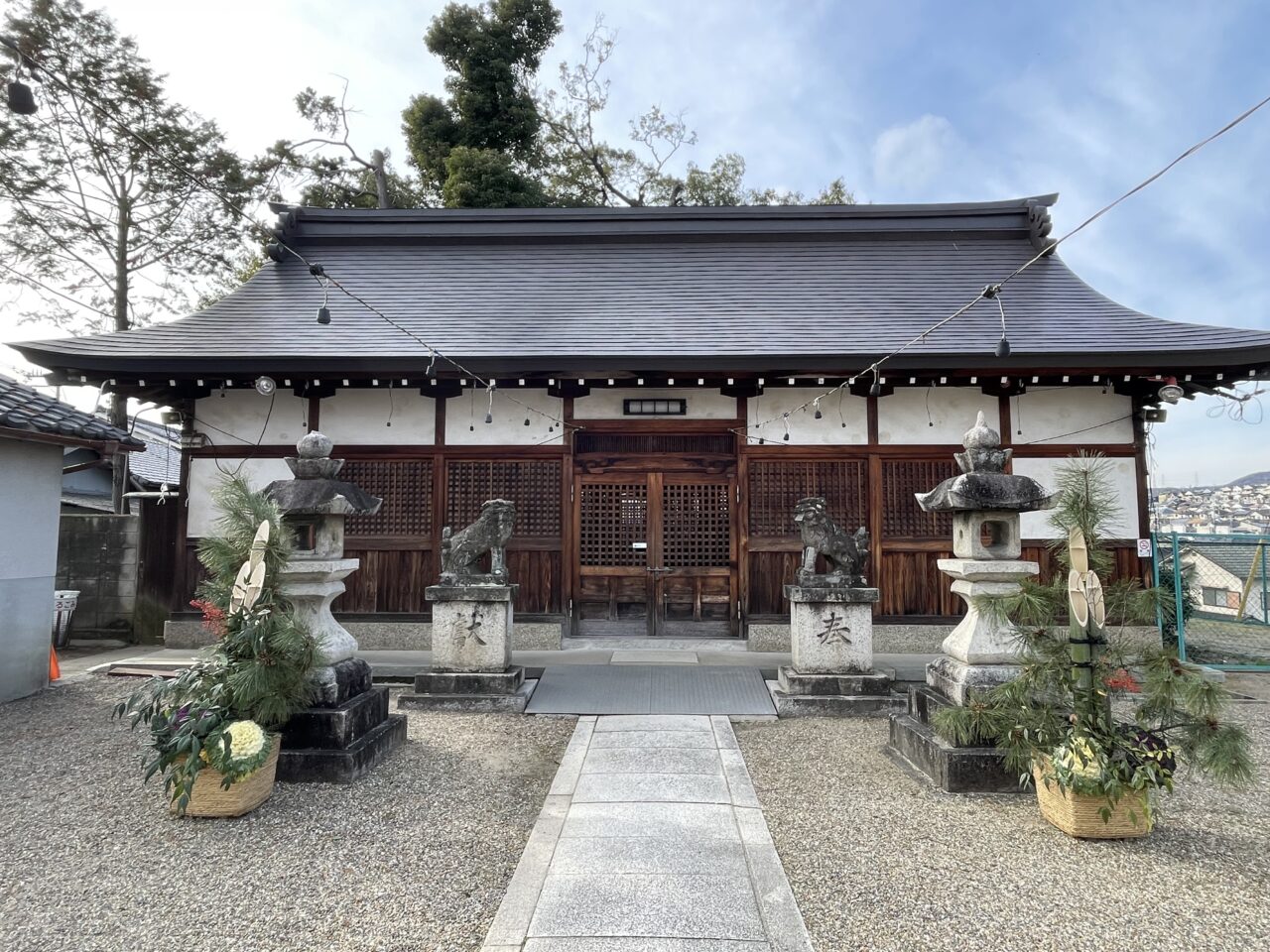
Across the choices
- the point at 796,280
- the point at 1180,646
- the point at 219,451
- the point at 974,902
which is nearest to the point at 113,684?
the point at 219,451

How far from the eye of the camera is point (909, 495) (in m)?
7.94

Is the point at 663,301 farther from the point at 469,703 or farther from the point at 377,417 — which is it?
the point at 469,703

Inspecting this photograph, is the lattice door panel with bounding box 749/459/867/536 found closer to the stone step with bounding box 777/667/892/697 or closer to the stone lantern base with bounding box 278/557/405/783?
the stone step with bounding box 777/667/892/697

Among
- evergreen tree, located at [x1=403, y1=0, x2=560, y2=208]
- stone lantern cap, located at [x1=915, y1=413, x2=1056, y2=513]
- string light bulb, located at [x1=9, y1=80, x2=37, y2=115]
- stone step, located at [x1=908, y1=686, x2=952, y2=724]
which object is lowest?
stone step, located at [x1=908, y1=686, x2=952, y2=724]

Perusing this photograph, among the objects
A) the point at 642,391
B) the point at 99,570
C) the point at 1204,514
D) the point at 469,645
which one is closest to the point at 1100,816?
the point at 469,645

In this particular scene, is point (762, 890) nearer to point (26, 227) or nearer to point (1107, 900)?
point (1107, 900)

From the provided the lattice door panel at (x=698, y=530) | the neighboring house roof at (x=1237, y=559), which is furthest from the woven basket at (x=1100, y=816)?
the neighboring house roof at (x=1237, y=559)

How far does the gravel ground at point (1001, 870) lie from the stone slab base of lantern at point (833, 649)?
4.69ft

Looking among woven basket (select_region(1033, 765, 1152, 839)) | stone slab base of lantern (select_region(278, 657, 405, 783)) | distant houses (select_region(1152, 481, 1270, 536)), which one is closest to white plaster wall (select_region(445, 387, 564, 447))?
stone slab base of lantern (select_region(278, 657, 405, 783))

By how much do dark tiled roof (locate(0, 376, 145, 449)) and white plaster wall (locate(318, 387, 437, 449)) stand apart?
2.12m

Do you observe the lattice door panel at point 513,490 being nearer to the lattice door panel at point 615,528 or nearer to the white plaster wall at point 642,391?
the lattice door panel at point 615,528

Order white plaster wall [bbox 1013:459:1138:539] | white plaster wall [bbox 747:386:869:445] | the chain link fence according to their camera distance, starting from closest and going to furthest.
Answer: the chain link fence, white plaster wall [bbox 1013:459:1138:539], white plaster wall [bbox 747:386:869:445]

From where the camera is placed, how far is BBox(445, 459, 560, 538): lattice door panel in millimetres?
8070

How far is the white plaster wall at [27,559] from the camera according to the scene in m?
5.93
